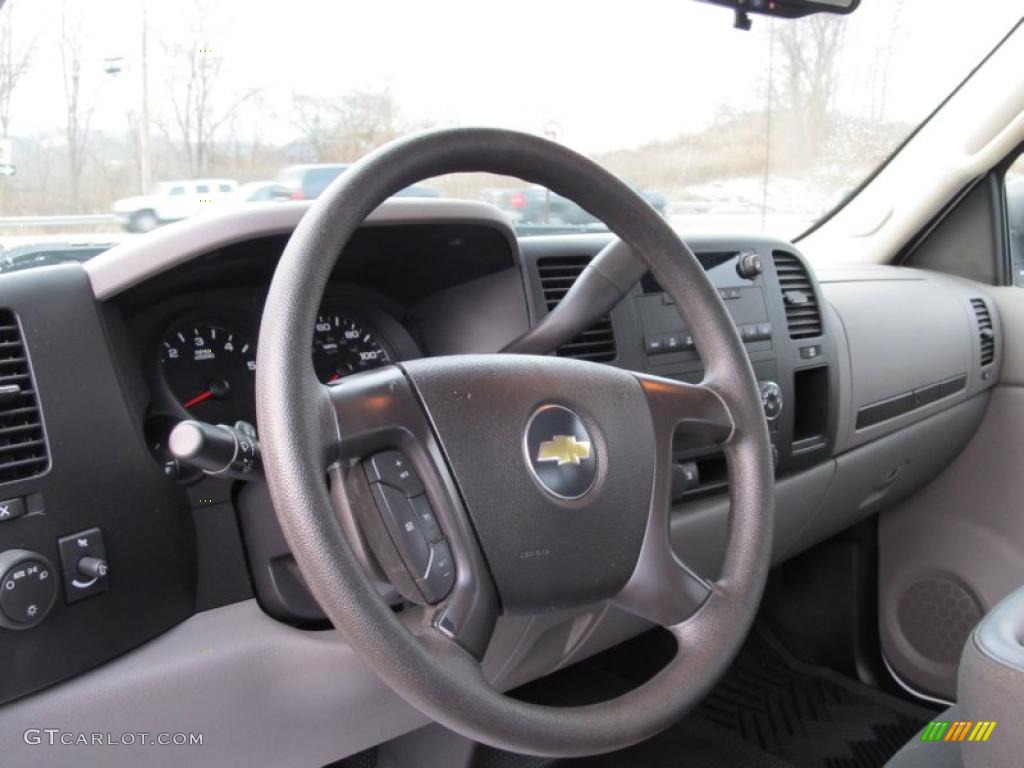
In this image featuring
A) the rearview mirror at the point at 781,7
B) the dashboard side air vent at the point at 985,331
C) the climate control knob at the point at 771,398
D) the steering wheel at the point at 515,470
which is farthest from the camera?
the dashboard side air vent at the point at 985,331

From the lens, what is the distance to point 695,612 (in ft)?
3.72

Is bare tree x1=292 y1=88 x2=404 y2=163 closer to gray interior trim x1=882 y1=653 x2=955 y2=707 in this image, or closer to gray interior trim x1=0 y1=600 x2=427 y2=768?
gray interior trim x1=0 y1=600 x2=427 y2=768

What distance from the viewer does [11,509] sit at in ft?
3.56

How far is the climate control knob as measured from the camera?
1.98m

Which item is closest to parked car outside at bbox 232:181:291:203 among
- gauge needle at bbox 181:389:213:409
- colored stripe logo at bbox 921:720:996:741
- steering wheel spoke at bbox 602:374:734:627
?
gauge needle at bbox 181:389:213:409

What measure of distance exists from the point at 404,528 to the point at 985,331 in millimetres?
2333

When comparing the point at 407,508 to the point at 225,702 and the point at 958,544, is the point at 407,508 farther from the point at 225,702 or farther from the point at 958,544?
the point at 958,544

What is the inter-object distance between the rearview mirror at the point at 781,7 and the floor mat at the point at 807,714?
151cm

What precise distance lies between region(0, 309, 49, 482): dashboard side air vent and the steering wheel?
40 cm

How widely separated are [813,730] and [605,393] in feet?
4.64

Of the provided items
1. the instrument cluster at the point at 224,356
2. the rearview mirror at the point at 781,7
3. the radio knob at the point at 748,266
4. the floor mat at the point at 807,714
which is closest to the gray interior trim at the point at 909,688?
the floor mat at the point at 807,714

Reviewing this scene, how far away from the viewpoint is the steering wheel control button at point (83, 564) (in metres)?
1.12

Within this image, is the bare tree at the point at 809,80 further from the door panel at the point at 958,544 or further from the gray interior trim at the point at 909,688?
the gray interior trim at the point at 909,688

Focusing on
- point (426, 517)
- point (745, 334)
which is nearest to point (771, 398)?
point (745, 334)
